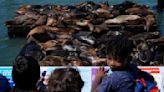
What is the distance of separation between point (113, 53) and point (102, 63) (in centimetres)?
698

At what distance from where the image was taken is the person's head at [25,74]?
357 centimetres

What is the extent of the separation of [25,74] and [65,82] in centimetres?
45

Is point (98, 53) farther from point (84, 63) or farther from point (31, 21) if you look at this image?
point (31, 21)

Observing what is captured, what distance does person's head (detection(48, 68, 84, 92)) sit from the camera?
10.6 ft

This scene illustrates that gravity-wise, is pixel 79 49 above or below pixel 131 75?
below

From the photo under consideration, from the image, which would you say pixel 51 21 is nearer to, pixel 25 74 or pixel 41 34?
pixel 41 34

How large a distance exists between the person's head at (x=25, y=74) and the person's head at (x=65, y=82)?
278 mm

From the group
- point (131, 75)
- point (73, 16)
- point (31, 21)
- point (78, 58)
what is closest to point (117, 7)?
point (73, 16)

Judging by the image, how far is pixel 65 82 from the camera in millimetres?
3246

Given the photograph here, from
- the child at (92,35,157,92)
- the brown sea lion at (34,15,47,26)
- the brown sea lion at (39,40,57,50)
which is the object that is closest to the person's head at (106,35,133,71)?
the child at (92,35,157,92)

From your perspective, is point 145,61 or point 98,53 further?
point 98,53

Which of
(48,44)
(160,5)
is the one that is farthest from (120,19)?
(160,5)

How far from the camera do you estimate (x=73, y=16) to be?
60.0ft

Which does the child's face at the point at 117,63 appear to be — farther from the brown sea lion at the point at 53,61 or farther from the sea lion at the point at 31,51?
the brown sea lion at the point at 53,61
